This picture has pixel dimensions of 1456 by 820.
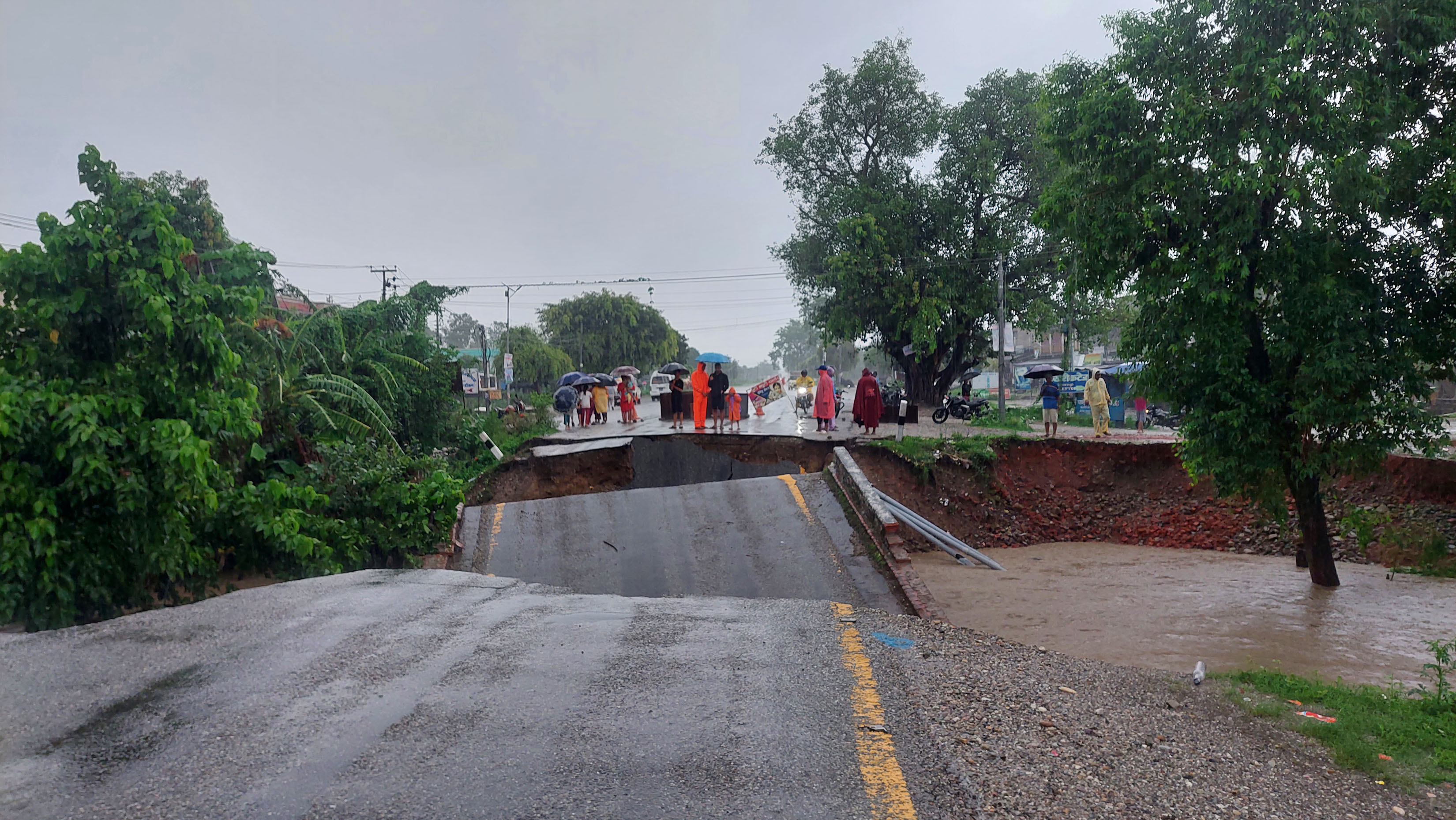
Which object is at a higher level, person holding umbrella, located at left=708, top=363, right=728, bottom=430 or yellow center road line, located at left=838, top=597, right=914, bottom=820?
person holding umbrella, located at left=708, top=363, right=728, bottom=430

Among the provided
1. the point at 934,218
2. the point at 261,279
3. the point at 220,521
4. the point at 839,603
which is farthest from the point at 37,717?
the point at 934,218

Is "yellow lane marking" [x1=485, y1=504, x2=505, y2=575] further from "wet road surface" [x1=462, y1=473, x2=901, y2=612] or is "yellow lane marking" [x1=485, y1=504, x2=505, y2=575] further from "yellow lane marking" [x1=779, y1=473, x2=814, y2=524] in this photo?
"yellow lane marking" [x1=779, y1=473, x2=814, y2=524]

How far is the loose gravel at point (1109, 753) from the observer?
409 cm

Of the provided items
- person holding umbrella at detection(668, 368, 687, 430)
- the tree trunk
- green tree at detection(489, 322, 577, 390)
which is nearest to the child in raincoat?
person holding umbrella at detection(668, 368, 687, 430)

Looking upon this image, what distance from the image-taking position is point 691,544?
10680mm

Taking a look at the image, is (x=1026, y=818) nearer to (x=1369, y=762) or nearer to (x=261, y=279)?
(x=1369, y=762)

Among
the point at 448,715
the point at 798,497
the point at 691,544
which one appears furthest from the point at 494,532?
the point at 448,715

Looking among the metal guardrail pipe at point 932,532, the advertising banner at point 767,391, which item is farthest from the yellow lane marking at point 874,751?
the advertising banner at point 767,391

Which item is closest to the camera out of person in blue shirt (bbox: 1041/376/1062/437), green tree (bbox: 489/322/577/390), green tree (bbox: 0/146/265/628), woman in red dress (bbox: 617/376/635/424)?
green tree (bbox: 0/146/265/628)

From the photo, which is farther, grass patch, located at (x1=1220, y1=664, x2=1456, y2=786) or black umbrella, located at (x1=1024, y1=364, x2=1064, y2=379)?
black umbrella, located at (x1=1024, y1=364, x2=1064, y2=379)

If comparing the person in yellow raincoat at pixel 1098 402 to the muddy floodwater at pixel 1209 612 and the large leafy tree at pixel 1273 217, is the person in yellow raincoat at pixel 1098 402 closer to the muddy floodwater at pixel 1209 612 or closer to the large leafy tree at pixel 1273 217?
the muddy floodwater at pixel 1209 612

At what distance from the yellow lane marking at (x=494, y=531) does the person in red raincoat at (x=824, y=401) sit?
1130cm

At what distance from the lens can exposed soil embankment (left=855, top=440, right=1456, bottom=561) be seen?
15.0 m

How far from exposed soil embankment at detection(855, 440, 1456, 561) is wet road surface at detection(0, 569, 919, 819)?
9.79m
